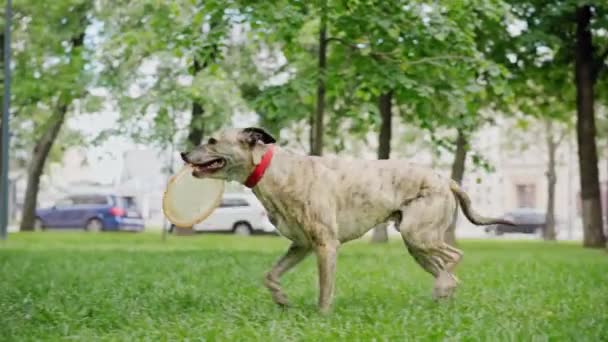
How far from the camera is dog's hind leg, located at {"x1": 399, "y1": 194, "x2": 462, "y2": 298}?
8.70 meters

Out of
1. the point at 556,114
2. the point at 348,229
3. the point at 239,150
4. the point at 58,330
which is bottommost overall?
the point at 58,330

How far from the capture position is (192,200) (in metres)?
Result: 10.0

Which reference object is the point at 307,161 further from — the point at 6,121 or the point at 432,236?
the point at 6,121

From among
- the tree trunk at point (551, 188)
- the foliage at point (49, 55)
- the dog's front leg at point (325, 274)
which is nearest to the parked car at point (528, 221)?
the tree trunk at point (551, 188)

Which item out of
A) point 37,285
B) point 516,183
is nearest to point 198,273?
point 37,285

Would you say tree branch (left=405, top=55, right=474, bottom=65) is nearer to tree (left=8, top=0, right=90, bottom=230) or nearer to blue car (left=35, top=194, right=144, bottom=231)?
tree (left=8, top=0, right=90, bottom=230)

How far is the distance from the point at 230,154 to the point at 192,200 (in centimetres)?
216

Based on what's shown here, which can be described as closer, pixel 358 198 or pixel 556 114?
pixel 358 198

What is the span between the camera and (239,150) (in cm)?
803

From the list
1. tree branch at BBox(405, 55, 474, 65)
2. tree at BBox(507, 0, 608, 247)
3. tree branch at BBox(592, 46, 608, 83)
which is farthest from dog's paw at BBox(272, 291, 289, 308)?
tree branch at BBox(592, 46, 608, 83)

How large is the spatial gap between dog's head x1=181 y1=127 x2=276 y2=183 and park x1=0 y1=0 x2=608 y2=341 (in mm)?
18

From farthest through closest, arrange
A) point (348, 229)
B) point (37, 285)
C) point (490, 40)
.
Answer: point (490, 40) < point (37, 285) < point (348, 229)

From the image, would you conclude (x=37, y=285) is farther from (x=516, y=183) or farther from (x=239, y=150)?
(x=516, y=183)

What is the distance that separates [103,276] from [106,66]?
1895 cm
